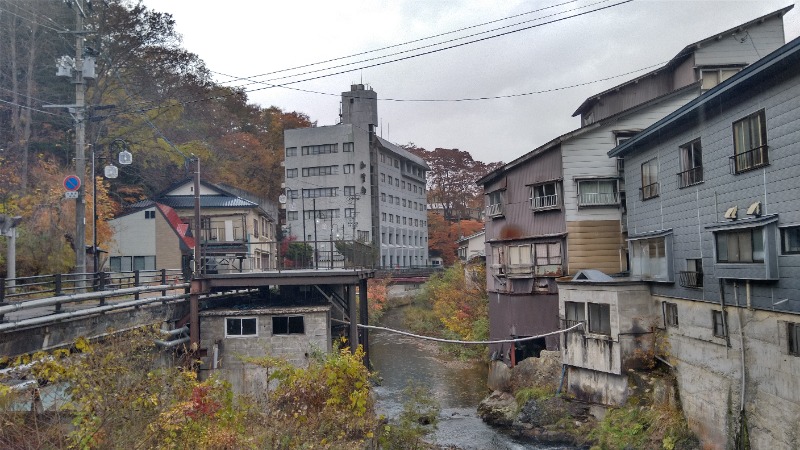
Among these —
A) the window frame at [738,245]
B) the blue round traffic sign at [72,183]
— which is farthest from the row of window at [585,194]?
the blue round traffic sign at [72,183]

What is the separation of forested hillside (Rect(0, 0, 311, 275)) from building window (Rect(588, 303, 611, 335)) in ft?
57.0

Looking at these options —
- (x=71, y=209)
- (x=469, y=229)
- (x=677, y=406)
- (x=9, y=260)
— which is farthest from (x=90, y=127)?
(x=469, y=229)

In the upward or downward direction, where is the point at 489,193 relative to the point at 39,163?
downward

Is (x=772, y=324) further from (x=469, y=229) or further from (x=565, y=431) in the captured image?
(x=469, y=229)

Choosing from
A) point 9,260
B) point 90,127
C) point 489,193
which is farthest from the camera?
point 90,127

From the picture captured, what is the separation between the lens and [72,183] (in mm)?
19469

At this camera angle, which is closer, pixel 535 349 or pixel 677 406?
pixel 677 406

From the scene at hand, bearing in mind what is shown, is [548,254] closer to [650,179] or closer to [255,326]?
[650,179]

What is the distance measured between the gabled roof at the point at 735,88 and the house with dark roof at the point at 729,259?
0.03m

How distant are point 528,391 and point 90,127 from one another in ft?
101

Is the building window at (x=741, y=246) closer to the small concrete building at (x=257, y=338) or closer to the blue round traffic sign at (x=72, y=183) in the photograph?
the small concrete building at (x=257, y=338)

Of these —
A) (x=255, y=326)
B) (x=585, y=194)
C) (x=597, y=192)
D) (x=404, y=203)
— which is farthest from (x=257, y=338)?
(x=404, y=203)

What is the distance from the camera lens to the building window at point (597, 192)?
79.3 ft

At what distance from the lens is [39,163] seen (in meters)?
32.3
